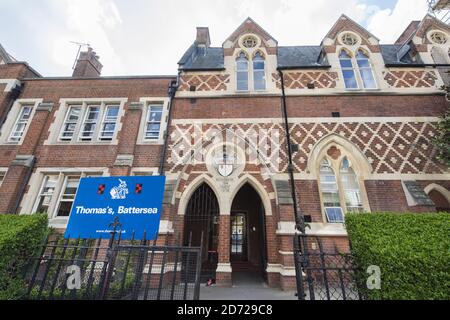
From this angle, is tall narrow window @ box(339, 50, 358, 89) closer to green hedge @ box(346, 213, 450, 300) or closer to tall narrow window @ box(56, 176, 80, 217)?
green hedge @ box(346, 213, 450, 300)

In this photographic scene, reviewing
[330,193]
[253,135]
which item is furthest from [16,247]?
[330,193]

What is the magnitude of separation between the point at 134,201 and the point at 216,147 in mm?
4642

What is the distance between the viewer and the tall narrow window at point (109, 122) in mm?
10125

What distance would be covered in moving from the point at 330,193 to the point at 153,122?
869 centimetres

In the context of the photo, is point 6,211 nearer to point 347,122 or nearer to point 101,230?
point 101,230

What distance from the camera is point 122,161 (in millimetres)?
8938

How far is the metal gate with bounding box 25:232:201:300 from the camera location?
370 centimetres

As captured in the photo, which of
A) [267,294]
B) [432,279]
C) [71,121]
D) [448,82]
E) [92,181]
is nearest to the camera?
[432,279]

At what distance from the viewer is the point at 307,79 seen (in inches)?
404

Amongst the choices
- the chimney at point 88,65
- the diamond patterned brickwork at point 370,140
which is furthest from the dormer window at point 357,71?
the chimney at point 88,65
